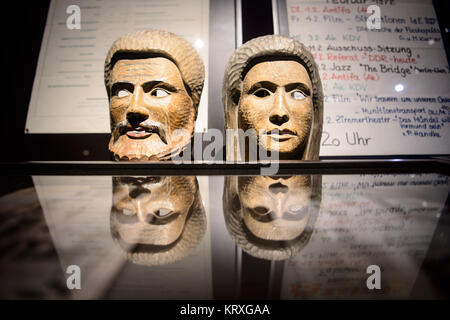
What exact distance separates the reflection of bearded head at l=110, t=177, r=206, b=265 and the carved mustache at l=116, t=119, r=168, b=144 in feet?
1.79

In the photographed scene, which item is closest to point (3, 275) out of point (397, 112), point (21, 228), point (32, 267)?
point (32, 267)

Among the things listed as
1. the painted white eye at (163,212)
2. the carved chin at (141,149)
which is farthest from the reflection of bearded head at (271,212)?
the carved chin at (141,149)

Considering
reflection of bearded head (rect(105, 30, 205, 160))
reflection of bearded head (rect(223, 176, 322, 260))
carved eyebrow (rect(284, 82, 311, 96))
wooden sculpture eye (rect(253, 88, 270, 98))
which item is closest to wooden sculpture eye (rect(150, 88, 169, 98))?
reflection of bearded head (rect(105, 30, 205, 160))

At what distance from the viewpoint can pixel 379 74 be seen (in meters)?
1.67

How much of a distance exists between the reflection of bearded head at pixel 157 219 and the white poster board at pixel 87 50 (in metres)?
0.99

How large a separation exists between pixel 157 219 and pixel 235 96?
0.99m

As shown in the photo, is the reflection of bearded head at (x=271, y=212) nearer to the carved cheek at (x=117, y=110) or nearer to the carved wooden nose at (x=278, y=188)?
the carved wooden nose at (x=278, y=188)

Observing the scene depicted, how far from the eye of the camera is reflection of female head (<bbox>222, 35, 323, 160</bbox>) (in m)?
1.18

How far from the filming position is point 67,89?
1618 mm

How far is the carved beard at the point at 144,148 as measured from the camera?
3.84ft

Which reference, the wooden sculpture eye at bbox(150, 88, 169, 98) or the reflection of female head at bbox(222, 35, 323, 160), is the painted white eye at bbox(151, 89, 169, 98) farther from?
the reflection of female head at bbox(222, 35, 323, 160)

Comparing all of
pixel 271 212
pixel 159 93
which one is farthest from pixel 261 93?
pixel 271 212

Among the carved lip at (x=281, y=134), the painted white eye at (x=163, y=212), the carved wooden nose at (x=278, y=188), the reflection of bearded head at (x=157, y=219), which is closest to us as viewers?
the reflection of bearded head at (x=157, y=219)
